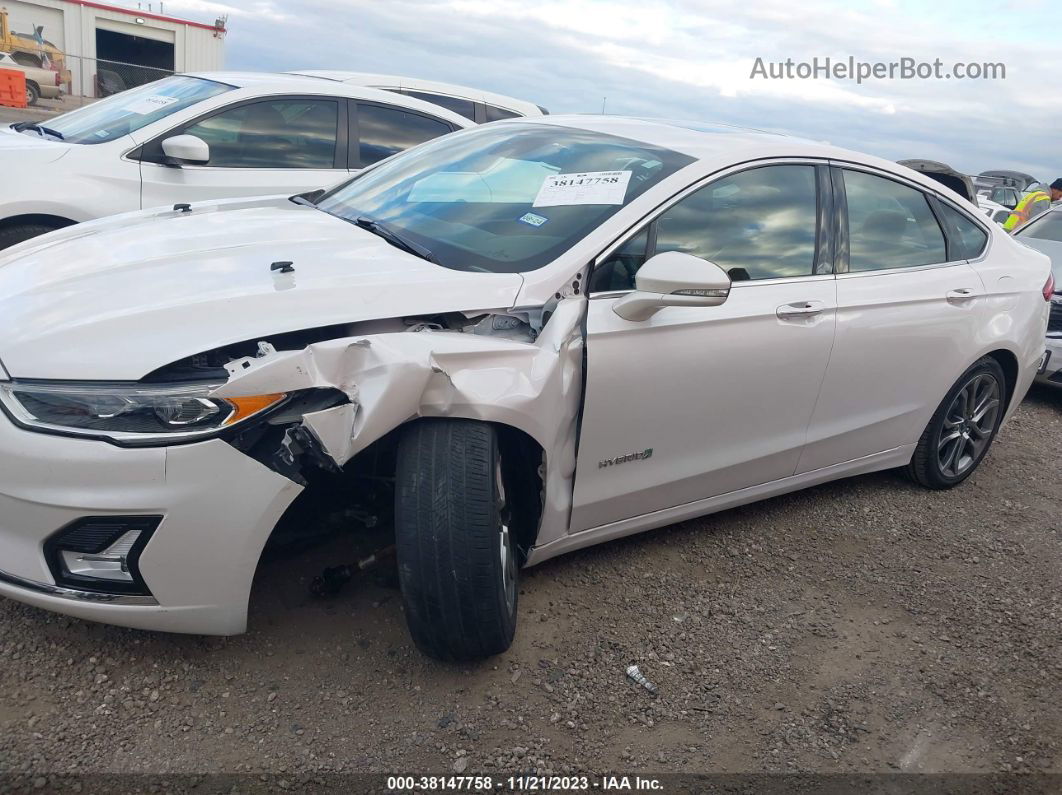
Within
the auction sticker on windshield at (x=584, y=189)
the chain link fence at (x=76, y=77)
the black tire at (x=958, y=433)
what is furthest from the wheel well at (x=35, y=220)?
the chain link fence at (x=76, y=77)

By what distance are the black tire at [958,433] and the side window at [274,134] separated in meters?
3.98

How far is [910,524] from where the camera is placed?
4.04 meters

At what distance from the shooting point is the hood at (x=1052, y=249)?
6641 mm

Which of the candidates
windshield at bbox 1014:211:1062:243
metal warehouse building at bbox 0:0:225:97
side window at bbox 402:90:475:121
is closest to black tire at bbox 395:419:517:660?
side window at bbox 402:90:475:121

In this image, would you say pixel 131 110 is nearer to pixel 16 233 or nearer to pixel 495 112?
pixel 16 233

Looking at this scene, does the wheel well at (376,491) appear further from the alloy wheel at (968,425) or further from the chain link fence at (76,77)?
the chain link fence at (76,77)

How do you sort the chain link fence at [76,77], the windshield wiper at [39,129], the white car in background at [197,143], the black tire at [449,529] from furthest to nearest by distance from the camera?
the chain link fence at [76,77] < the windshield wiper at [39,129] < the white car in background at [197,143] < the black tire at [449,529]

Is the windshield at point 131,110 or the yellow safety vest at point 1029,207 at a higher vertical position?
the windshield at point 131,110

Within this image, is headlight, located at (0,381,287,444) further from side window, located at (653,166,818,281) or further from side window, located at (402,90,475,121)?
side window, located at (402,90,475,121)

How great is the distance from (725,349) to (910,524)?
1.64 metres

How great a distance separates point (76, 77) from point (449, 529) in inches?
1088

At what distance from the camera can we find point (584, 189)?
3023 mm

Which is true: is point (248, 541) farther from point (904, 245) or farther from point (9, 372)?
point (904, 245)

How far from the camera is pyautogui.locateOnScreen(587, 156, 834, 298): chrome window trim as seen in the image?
282 cm
